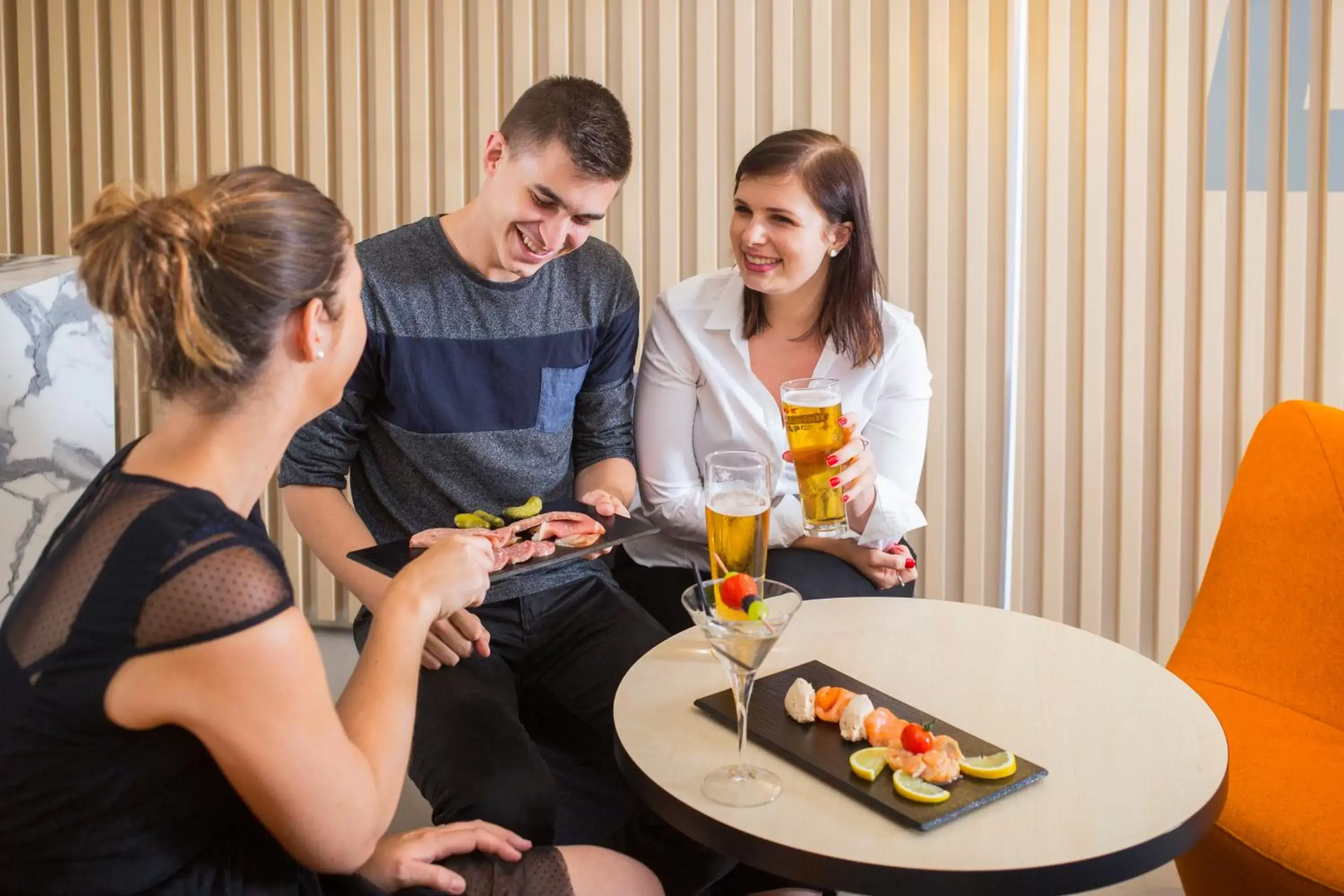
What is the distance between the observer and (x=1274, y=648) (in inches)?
86.6

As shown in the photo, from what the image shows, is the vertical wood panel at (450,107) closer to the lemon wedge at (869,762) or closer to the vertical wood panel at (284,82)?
the vertical wood panel at (284,82)

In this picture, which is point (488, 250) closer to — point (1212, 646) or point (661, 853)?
point (661, 853)

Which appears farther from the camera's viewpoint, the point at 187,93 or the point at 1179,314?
the point at 187,93

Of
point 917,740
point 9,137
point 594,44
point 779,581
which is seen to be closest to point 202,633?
point 917,740

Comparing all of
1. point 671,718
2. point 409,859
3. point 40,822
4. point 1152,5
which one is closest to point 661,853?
point 671,718

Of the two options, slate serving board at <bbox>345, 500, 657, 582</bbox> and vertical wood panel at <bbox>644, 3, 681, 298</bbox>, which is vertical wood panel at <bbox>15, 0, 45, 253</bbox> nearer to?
vertical wood panel at <bbox>644, 3, 681, 298</bbox>

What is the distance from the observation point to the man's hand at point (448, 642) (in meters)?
2.07

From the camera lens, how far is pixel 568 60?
3.66 meters

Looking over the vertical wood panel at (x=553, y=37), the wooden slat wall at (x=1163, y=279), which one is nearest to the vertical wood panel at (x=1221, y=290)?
the wooden slat wall at (x=1163, y=279)

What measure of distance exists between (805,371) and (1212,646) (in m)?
0.98

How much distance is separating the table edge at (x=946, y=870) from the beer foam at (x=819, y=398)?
2.78ft

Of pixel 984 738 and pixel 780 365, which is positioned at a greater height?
pixel 780 365

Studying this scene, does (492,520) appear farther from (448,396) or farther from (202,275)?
(202,275)

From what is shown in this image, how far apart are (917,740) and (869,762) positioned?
64 mm
